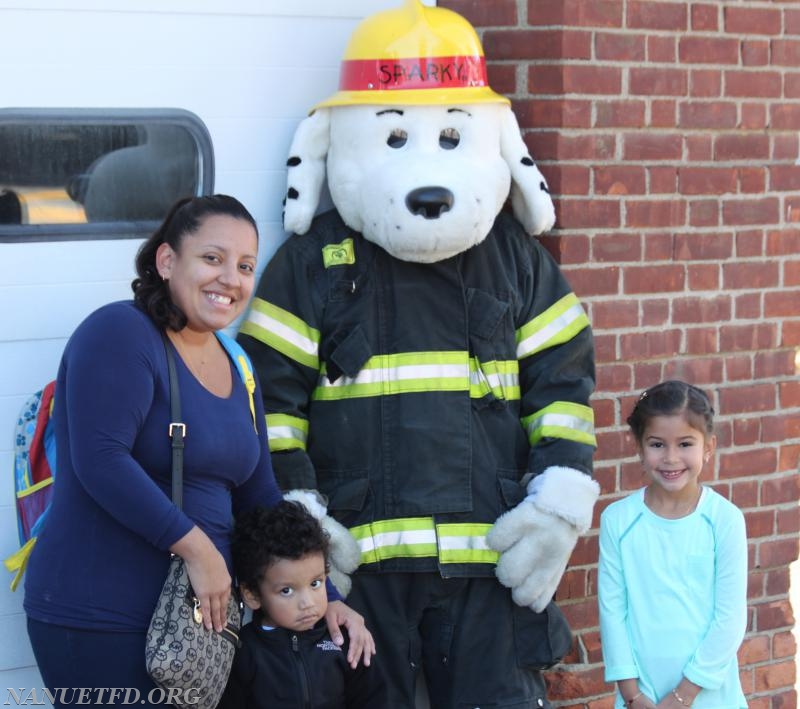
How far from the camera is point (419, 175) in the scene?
12.5 feet

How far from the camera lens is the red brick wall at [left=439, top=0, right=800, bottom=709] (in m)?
4.36

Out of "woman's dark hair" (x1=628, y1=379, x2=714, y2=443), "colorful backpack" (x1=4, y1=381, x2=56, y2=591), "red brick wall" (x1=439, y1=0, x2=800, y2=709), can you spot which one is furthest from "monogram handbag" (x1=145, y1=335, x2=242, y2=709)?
"red brick wall" (x1=439, y1=0, x2=800, y2=709)

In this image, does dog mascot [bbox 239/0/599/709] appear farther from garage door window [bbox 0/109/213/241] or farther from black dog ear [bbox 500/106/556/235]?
garage door window [bbox 0/109/213/241]

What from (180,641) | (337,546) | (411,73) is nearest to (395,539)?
(337,546)

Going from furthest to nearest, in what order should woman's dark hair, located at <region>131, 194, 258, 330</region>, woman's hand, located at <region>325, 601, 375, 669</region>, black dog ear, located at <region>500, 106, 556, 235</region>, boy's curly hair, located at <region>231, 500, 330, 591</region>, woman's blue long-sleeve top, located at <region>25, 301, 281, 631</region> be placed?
black dog ear, located at <region>500, 106, 556, 235</region> → woman's hand, located at <region>325, 601, 375, 669</region> → boy's curly hair, located at <region>231, 500, 330, 591</region> → woman's dark hair, located at <region>131, 194, 258, 330</region> → woman's blue long-sleeve top, located at <region>25, 301, 281, 631</region>

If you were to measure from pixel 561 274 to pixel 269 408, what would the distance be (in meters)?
1.00

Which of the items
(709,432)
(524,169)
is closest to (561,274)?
(524,169)

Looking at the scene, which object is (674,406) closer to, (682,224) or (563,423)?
(563,423)

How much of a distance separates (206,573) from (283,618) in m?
0.45

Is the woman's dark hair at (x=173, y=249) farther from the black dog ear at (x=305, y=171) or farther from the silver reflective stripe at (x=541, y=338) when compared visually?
the silver reflective stripe at (x=541, y=338)

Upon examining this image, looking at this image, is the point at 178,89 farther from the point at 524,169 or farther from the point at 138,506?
the point at 138,506

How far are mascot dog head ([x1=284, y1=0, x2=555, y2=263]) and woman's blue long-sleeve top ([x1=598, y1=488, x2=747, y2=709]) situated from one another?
101 cm

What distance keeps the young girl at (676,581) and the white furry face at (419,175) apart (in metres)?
0.75

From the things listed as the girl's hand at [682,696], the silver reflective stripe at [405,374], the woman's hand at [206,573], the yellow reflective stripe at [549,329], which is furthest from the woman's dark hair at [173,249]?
the girl's hand at [682,696]
